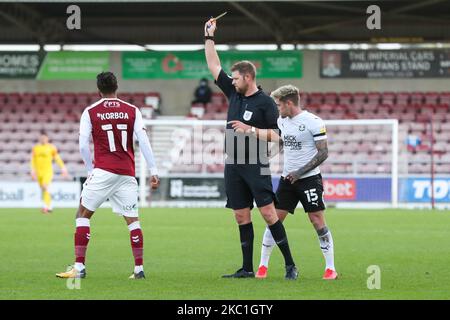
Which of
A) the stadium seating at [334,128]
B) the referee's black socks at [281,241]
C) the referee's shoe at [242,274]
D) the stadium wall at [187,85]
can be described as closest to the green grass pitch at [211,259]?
the referee's shoe at [242,274]

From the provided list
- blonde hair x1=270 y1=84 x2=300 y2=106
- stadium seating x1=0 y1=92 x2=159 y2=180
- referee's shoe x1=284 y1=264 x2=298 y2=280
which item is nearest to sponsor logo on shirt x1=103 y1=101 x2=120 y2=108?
blonde hair x1=270 y1=84 x2=300 y2=106

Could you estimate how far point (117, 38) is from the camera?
40031mm

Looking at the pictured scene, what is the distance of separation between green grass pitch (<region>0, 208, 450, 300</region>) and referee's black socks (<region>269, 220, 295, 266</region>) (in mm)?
306

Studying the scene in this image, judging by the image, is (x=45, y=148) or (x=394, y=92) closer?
(x=45, y=148)

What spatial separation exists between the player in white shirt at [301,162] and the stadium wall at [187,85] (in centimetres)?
2608

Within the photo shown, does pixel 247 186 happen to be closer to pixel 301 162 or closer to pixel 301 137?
pixel 301 162

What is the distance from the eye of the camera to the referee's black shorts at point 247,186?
10492mm

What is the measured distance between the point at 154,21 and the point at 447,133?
1279 centimetres

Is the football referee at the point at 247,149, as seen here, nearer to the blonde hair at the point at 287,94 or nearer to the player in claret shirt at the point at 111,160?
the blonde hair at the point at 287,94

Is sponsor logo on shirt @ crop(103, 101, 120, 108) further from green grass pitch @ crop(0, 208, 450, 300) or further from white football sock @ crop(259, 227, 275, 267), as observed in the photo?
white football sock @ crop(259, 227, 275, 267)

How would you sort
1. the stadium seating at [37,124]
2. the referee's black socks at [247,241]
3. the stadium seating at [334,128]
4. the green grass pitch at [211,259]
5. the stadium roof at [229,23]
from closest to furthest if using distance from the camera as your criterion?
the green grass pitch at [211,259] < the referee's black socks at [247,241] < the stadium seating at [334,128] < the stadium seating at [37,124] < the stadium roof at [229,23]

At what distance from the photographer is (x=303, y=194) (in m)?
10.7

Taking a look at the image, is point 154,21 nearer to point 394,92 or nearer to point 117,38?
point 117,38
